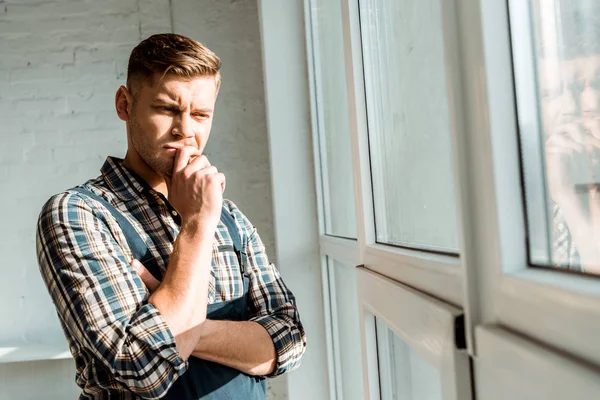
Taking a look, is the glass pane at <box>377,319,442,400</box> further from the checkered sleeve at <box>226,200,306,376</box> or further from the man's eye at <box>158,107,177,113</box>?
the man's eye at <box>158,107,177,113</box>

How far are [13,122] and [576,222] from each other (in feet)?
9.40

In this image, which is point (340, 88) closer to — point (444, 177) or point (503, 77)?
point (444, 177)

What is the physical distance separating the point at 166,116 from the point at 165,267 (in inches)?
14.4

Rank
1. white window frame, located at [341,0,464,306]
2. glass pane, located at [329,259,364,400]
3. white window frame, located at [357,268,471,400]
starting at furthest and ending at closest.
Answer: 1. glass pane, located at [329,259,364,400]
2. white window frame, located at [341,0,464,306]
3. white window frame, located at [357,268,471,400]

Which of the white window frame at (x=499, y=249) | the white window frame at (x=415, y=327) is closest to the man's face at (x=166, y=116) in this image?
the white window frame at (x=415, y=327)

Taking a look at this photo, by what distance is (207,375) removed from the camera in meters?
1.39

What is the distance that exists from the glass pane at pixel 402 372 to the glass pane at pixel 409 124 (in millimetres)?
186

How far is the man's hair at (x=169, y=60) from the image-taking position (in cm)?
153

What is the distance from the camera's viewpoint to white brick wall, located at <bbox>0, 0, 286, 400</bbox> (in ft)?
9.47

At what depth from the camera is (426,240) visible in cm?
99

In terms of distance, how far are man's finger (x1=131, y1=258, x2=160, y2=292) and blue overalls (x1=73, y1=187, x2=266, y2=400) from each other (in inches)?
1.6

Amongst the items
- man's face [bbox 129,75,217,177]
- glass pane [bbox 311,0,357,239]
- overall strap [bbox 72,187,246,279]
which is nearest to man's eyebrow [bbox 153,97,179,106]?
man's face [bbox 129,75,217,177]

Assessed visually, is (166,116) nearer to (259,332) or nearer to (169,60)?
(169,60)

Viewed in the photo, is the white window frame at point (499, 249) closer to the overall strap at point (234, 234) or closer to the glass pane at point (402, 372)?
the glass pane at point (402, 372)
